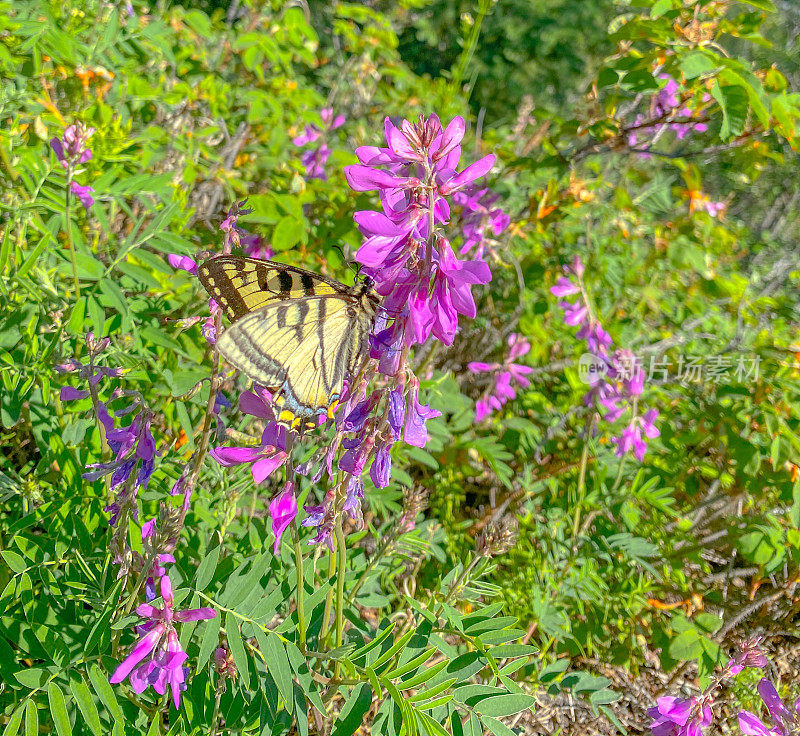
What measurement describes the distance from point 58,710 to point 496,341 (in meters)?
2.21

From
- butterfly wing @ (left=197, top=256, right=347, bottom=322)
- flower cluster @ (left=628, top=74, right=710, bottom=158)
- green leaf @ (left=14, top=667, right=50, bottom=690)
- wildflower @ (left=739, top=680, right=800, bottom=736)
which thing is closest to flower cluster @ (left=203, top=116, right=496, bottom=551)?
butterfly wing @ (left=197, top=256, right=347, bottom=322)

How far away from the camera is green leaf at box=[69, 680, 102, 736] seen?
108 cm

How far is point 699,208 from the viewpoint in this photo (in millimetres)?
3723

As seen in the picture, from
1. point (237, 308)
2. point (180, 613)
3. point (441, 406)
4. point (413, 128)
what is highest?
point (413, 128)

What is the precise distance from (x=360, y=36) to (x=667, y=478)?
120 inches

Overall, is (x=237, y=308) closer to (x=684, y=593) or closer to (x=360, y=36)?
(x=684, y=593)

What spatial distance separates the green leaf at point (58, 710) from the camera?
1.07 metres

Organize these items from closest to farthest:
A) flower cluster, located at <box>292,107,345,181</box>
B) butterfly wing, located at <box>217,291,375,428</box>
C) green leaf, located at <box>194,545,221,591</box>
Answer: butterfly wing, located at <box>217,291,375,428</box>, green leaf, located at <box>194,545,221,591</box>, flower cluster, located at <box>292,107,345,181</box>

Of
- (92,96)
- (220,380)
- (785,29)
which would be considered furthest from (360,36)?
(785,29)

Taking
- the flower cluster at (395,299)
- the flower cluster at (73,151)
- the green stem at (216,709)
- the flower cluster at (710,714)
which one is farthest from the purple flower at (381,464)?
the flower cluster at (73,151)

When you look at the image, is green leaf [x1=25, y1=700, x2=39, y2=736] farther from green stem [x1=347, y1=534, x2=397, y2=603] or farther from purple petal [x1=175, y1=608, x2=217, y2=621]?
green stem [x1=347, y1=534, x2=397, y2=603]

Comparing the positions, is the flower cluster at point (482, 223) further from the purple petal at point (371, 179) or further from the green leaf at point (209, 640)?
the green leaf at point (209, 640)

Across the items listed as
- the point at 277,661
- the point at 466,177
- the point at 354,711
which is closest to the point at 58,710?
the point at 277,661

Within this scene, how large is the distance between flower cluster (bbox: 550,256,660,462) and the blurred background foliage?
0.12 m
